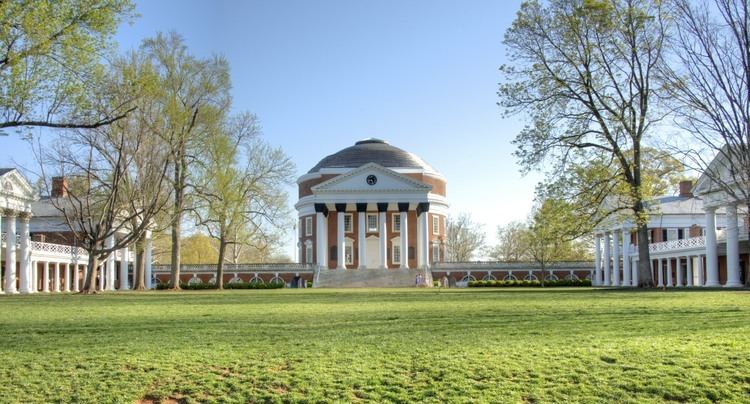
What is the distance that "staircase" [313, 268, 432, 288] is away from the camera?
6906 cm

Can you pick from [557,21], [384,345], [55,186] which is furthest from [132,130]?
[384,345]

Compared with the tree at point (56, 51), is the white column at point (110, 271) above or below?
below

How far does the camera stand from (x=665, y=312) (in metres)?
18.2

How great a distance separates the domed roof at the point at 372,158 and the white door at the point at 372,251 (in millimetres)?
9191

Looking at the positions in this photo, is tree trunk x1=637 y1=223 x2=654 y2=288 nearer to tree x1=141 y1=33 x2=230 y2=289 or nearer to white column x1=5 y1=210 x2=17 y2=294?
tree x1=141 y1=33 x2=230 y2=289

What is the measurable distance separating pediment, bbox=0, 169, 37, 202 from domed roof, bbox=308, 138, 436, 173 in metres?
40.4

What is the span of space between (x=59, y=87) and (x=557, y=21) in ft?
76.2

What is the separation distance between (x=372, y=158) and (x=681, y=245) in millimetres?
38443

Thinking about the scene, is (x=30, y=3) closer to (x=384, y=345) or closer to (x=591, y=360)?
(x=384, y=345)

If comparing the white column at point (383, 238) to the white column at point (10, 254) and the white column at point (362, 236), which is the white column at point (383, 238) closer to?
the white column at point (362, 236)

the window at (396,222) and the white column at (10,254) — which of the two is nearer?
the white column at (10,254)

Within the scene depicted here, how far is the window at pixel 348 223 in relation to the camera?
275 ft

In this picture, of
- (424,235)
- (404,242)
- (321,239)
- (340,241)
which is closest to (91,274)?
(340,241)

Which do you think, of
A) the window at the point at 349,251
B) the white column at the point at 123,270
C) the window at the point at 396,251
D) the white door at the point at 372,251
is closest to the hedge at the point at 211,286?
the white column at the point at 123,270
